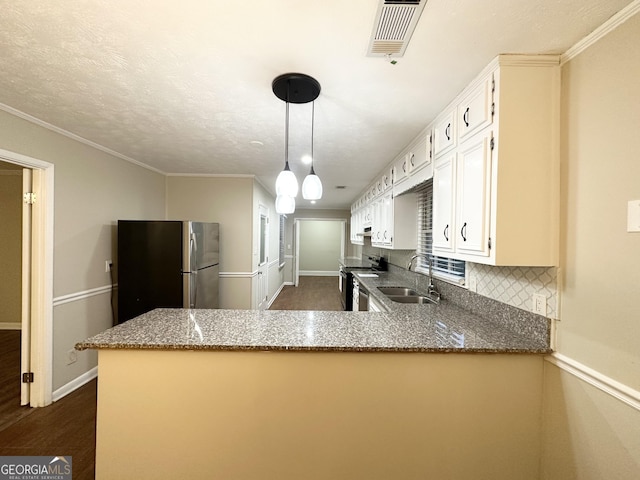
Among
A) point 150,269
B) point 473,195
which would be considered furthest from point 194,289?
point 473,195

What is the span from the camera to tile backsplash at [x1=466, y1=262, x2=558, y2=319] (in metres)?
1.33

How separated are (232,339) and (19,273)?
4753 millimetres

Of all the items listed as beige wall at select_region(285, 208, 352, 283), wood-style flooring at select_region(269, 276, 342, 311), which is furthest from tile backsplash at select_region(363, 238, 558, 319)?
beige wall at select_region(285, 208, 352, 283)

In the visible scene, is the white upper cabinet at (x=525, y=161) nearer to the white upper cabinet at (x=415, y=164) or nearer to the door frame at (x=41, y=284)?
the white upper cabinet at (x=415, y=164)

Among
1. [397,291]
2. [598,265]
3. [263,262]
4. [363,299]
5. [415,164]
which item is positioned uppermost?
[415,164]

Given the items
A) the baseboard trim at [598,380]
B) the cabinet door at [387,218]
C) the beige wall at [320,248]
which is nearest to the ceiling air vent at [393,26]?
the baseboard trim at [598,380]

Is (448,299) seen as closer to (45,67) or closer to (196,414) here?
(196,414)

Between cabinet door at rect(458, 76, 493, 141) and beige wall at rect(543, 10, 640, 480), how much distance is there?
0.32 m

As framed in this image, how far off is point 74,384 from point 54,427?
620 mm

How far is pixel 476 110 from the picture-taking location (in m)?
1.47

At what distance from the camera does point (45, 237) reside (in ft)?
7.48

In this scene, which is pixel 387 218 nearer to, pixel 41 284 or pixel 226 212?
pixel 226 212

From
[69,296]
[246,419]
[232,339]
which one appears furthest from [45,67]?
[246,419]

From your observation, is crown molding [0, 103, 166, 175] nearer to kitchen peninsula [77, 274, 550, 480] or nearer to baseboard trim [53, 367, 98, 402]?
kitchen peninsula [77, 274, 550, 480]
